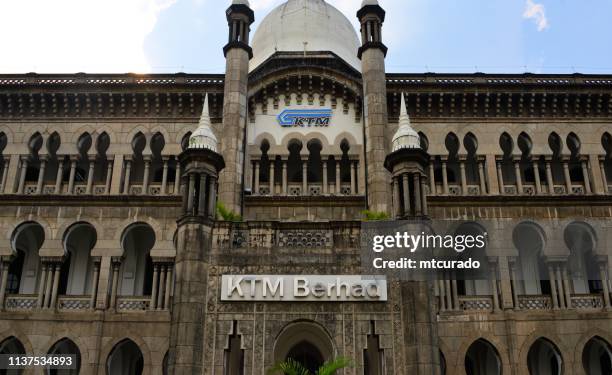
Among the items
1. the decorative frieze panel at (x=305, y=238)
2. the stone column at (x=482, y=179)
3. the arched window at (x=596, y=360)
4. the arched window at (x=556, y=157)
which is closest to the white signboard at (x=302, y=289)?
the decorative frieze panel at (x=305, y=238)

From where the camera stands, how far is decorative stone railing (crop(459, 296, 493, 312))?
24359 mm

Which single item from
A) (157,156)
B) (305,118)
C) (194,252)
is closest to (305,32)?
(305,118)

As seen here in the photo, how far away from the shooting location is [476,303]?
2448cm

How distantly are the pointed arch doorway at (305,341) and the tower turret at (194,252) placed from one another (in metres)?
2.18

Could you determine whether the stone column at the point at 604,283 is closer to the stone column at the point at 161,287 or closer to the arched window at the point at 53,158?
the stone column at the point at 161,287

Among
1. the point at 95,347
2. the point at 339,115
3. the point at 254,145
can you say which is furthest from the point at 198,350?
the point at 339,115

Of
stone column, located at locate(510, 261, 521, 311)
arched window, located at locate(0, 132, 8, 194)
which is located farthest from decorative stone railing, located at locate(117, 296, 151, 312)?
stone column, located at locate(510, 261, 521, 311)

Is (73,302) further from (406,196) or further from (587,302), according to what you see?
(587,302)

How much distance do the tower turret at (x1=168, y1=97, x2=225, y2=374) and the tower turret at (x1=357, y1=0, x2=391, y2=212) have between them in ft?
31.4

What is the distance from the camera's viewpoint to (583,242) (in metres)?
26.9

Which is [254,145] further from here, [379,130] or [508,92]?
[508,92]

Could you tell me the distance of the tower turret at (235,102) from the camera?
24.6m

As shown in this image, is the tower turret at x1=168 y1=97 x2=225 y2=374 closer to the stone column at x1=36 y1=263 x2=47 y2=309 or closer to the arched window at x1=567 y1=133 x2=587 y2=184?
the stone column at x1=36 y1=263 x2=47 y2=309

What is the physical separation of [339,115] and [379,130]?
267cm
